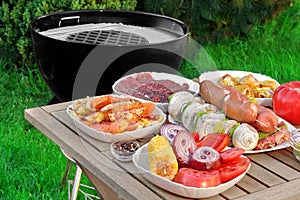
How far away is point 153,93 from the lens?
8.63ft

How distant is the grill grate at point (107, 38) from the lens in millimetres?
3562

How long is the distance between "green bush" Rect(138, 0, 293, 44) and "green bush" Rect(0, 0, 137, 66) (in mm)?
538

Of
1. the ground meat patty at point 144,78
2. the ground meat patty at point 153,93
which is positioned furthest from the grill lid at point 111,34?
the ground meat patty at point 153,93

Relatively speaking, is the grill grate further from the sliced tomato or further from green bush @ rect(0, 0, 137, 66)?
the sliced tomato

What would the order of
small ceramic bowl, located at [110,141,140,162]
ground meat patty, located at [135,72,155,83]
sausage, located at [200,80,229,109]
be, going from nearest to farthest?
small ceramic bowl, located at [110,141,140,162]
sausage, located at [200,80,229,109]
ground meat patty, located at [135,72,155,83]

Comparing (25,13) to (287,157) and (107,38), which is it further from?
(287,157)

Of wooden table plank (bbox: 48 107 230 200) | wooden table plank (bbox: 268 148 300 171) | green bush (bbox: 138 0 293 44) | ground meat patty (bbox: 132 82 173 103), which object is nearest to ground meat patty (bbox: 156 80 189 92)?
ground meat patty (bbox: 132 82 173 103)

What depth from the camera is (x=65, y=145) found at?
7.57ft

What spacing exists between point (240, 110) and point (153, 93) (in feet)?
1.42

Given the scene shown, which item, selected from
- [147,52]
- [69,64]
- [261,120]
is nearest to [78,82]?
[69,64]

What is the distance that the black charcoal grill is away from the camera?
335cm

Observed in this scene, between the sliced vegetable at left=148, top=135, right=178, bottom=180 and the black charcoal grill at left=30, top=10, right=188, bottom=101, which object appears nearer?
the sliced vegetable at left=148, top=135, right=178, bottom=180

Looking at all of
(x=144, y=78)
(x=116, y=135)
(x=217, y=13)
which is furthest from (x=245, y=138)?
(x=217, y=13)

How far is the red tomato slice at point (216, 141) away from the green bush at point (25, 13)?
2.60 m
